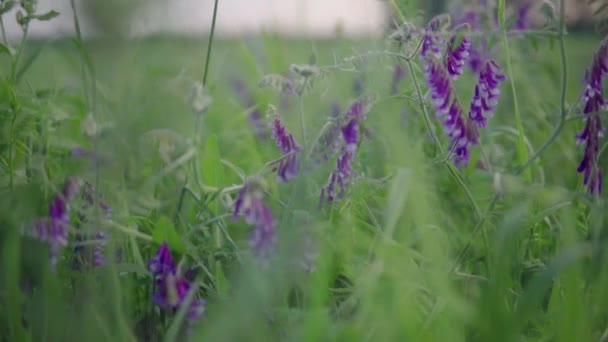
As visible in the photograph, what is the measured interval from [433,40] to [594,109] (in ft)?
1.46

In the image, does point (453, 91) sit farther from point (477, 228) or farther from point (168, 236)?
point (168, 236)

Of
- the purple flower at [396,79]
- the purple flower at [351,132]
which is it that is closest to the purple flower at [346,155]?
the purple flower at [351,132]

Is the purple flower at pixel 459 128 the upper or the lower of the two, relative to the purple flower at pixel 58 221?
upper

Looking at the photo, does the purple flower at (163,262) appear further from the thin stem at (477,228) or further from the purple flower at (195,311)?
the thin stem at (477,228)

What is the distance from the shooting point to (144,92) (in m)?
2.83

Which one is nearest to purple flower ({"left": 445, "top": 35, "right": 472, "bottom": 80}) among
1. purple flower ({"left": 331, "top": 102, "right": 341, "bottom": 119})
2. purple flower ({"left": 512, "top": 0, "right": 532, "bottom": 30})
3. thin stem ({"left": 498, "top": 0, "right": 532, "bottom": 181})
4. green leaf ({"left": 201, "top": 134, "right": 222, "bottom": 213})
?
thin stem ({"left": 498, "top": 0, "right": 532, "bottom": 181})

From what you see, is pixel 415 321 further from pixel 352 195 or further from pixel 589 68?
pixel 589 68

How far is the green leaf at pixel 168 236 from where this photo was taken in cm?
125

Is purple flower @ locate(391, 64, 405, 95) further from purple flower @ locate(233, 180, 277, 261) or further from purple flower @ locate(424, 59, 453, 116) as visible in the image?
purple flower @ locate(233, 180, 277, 261)

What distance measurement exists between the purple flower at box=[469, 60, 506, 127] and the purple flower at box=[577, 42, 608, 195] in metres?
0.22

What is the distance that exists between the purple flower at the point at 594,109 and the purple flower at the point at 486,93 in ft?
0.73

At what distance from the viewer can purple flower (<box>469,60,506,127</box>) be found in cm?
134

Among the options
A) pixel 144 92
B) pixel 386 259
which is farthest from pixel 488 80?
pixel 144 92

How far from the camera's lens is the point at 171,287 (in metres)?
1.18
